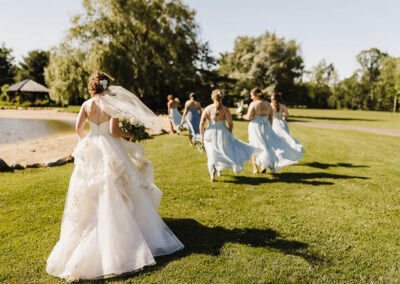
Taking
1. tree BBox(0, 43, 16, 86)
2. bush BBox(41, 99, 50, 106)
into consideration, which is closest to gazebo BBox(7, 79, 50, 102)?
bush BBox(41, 99, 50, 106)

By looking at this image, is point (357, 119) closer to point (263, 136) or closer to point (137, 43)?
point (137, 43)

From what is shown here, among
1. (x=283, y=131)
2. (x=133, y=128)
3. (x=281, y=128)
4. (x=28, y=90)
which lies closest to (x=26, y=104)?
(x=28, y=90)

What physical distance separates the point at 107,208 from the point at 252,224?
9.52 feet

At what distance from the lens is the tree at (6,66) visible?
6506cm

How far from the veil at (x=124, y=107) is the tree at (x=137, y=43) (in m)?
24.3

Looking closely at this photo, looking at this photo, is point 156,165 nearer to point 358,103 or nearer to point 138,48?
point 138,48

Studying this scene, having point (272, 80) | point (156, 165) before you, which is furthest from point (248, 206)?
point (272, 80)

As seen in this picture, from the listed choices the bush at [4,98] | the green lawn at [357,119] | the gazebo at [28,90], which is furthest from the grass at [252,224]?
the bush at [4,98]

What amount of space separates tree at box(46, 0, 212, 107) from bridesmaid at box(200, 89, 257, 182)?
2213cm

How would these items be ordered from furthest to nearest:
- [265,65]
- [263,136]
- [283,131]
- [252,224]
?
1. [265,65]
2. [283,131]
3. [263,136]
4. [252,224]

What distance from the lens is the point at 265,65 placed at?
35.9 meters

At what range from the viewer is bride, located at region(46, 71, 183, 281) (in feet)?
12.1

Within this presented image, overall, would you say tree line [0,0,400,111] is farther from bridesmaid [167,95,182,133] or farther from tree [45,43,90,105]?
bridesmaid [167,95,182,133]

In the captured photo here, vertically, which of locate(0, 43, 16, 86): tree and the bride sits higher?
locate(0, 43, 16, 86): tree
